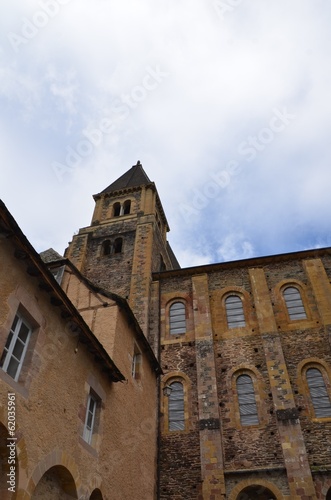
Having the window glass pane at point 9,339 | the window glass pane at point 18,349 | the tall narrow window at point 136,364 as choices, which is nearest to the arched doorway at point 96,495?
the window glass pane at point 18,349

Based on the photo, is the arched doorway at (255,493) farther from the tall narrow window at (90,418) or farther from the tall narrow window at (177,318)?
the tall narrow window at (177,318)

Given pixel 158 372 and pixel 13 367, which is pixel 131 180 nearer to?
pixel 158 372

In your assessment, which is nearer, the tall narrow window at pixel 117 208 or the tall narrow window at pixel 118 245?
the tall narrow window at pixel 118 245

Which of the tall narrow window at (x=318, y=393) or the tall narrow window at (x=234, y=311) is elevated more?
the tall narrow window at (x=234, y=311)

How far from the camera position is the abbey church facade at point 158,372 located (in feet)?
27.1

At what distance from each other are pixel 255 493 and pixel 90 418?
7.05 metres

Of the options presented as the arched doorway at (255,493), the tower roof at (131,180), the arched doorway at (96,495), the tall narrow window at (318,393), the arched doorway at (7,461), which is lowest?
the arched doorway at (7,461)

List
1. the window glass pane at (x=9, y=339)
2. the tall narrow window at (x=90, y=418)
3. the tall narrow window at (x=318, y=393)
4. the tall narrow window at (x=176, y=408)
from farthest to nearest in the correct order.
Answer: the tall narrow window at (x=176, y=408) < the tall narrow window at (x=318, y=393) < the tall narrow window at (x=90, y=418) < the window glass pane at (x=9, y=339)

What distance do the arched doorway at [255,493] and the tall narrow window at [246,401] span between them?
209 centimetres

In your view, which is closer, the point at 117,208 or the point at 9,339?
the point at 9,339

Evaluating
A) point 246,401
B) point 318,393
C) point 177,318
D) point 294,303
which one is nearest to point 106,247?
point 177,318

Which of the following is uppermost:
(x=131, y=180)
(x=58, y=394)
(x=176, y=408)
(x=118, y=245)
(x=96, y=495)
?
(x=131, y=180)

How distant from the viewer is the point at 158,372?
15977mm

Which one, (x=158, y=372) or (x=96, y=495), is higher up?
(x=158, y=372)
